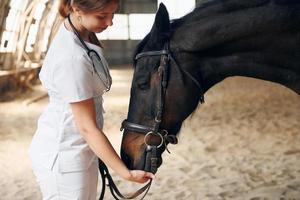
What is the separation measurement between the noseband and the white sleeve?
36 cm

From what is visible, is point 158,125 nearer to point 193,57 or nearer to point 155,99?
point 155,99

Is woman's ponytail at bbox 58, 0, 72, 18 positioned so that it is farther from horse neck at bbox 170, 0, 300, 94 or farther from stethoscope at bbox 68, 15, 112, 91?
horse neck at bbox 170, 0, 300, 94

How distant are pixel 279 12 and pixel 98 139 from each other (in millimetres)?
890

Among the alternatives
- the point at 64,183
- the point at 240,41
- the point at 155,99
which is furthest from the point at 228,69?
the point at 64,183

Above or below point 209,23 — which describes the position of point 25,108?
below

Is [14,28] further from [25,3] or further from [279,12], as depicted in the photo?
[279,12]

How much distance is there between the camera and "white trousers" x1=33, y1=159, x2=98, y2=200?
1468 mm

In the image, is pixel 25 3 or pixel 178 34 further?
pixel 25 3

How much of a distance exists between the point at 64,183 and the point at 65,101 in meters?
0.33

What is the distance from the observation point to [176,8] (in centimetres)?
1338

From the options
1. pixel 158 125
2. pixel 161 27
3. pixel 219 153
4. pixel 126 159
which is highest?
pixel 161 27

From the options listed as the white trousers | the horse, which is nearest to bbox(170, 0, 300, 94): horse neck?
the horse

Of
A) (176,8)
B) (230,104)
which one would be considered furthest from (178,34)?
(176,8)

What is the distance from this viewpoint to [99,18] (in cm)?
137
